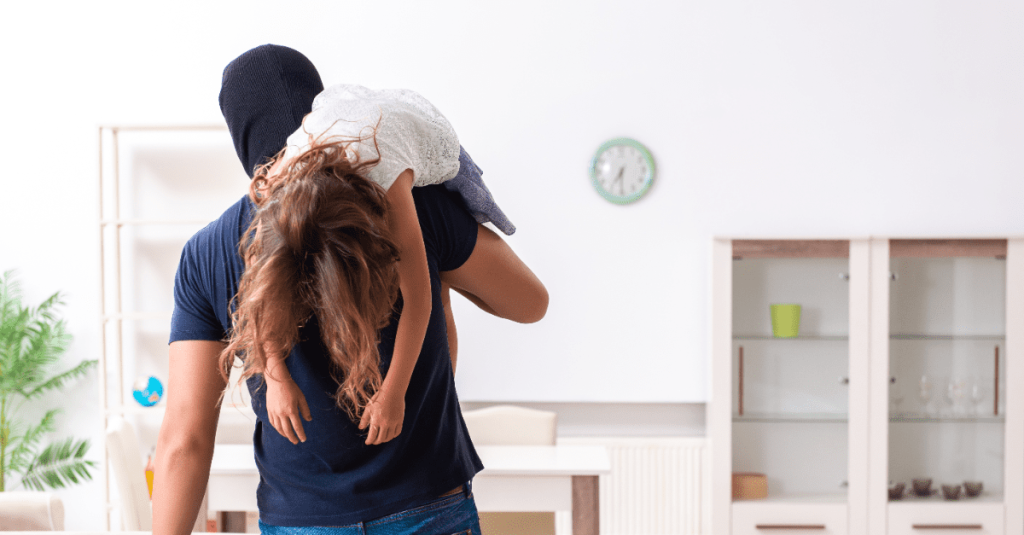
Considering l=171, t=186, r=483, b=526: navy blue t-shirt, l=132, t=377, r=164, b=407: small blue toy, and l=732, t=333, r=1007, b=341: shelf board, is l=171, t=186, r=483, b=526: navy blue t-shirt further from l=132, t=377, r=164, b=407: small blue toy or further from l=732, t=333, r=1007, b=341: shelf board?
l=132, t=377, r=164, b=407: small blue toy

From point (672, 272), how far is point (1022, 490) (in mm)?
1857

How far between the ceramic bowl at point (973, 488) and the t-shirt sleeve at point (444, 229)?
3386 mm

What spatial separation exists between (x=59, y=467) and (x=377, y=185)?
367 centimetres

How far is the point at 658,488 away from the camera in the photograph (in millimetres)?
3533

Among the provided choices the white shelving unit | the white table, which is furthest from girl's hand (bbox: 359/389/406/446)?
the white shelving unit

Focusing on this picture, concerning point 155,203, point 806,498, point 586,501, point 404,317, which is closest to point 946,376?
point 806,498

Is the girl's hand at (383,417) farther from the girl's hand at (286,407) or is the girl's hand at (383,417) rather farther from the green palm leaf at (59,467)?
the green palm leaf at (59,467)

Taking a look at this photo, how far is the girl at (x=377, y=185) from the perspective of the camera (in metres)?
0.70

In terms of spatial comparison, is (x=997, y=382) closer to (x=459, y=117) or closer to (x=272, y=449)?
(x=459, y=117)

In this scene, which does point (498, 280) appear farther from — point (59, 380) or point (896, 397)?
point (59, 380)

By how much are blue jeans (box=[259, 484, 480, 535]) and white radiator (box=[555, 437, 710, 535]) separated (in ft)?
8.85

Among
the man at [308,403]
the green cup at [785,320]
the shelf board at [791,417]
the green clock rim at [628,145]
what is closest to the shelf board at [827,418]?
the shelf board at [791,417]

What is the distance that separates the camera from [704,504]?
138 inches

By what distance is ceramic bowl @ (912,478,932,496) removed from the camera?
328cm
